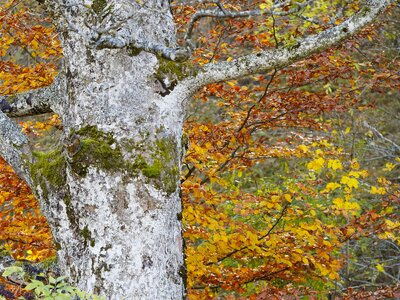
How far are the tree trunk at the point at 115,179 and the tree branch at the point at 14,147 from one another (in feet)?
0.33

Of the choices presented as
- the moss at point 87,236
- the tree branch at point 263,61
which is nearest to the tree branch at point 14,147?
the moss at point 87,236

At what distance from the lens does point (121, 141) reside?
10.8 feet

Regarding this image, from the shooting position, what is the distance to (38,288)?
1.85 meters

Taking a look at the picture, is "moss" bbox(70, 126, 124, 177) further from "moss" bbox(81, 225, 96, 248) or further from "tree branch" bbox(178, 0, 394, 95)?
"tree branch" bbox(178, 0, 394, 95)

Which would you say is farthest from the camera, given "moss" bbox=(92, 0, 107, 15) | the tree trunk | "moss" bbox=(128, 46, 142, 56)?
"moss" bbox=(92, 0, 107, 15)

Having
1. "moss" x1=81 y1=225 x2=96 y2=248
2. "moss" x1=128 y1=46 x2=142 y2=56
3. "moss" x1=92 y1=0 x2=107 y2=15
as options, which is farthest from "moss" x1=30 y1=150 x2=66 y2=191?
"moss" x1=92 y1=0 x2=107 y2=15

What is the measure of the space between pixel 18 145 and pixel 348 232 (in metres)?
3.34

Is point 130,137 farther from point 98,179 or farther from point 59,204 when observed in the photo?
point 59,204

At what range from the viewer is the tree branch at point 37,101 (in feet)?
12.1

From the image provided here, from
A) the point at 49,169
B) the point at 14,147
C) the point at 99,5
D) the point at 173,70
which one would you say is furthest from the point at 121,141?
the point at 99,5

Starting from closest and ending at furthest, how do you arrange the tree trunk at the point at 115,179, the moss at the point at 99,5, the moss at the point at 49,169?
the tree trunk at the point at 115,179, the moss at the point at 49,169, the moss at the point at 99,5

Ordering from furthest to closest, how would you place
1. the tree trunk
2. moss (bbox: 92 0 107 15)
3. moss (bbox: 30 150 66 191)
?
1. moss (bbox: 92 0 107 15)
2. moss (bbox: 30 150 66 191)
3. the tree trunk

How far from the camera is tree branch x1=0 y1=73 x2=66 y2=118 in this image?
369cm

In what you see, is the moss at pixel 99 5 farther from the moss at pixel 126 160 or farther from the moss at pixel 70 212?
the moss at pixel 70 212
